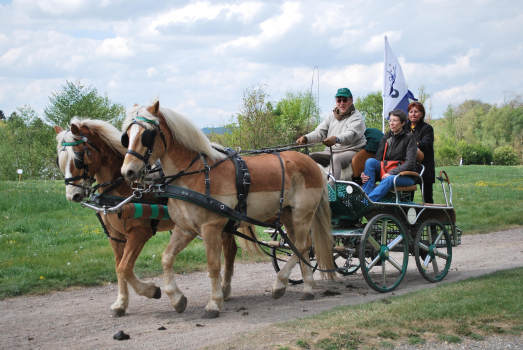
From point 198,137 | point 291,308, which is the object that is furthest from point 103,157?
point 291,308

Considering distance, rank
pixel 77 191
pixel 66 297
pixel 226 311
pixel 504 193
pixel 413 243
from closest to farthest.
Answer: pixel 77 191 → pixel 226 311 → pixel 66 297 → pixel 413 243 → pixel 504 193

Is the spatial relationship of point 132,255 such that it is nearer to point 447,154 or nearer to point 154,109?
point 154,109

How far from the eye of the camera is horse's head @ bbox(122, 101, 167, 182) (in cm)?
436

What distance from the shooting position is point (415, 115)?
23.8 ft

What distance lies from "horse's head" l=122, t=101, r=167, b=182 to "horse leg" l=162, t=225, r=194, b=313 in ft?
2.76

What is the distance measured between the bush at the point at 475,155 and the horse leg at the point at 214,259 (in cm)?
5379

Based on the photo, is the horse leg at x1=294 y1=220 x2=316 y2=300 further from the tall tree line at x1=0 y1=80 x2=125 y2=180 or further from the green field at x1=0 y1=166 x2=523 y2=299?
the tall tree line at x1=0 y1=80 x2=125 y2=180

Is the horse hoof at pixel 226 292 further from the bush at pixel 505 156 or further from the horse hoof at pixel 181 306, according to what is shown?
the bush at pixel 505 156

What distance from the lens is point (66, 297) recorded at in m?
6.08

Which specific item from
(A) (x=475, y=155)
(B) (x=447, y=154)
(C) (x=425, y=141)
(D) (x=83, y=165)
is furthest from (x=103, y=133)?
(A) (x=475, y=155)

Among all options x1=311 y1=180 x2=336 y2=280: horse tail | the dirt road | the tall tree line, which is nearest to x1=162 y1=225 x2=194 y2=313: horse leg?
the dirt road

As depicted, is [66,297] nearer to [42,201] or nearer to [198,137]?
[198,137]

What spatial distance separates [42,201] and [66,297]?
6.54 metres

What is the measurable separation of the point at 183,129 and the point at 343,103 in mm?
2797
